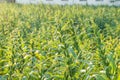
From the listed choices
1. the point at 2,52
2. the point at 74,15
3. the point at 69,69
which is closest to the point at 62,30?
the point at 2,52

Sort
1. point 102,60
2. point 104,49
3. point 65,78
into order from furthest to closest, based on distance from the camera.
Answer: point 104,49, point 102,60, point 65,78

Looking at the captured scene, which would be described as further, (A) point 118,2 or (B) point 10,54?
(A) point 118,2

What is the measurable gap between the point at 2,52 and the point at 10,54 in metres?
0.50

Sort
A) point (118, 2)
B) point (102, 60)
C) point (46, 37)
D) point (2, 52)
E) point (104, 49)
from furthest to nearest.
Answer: point (118, 2) → point (46, 37) → point (2, 52) → point (104, 49) → point (102, 60)

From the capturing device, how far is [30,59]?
4281mm

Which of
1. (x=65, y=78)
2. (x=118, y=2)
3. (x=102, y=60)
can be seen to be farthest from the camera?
(x=118, y=2)

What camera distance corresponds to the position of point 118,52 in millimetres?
4086

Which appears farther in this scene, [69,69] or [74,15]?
[74,15]

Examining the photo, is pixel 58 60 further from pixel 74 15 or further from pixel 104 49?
pixel 74 15

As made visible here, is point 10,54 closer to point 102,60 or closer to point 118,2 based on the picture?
point 102,60

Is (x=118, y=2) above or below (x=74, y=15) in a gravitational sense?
below

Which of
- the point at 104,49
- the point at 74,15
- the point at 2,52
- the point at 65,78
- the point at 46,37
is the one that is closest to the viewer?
the point at 65,78

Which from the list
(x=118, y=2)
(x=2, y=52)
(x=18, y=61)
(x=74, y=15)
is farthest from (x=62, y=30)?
(x=118, y=2)

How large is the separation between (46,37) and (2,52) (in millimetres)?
1274
